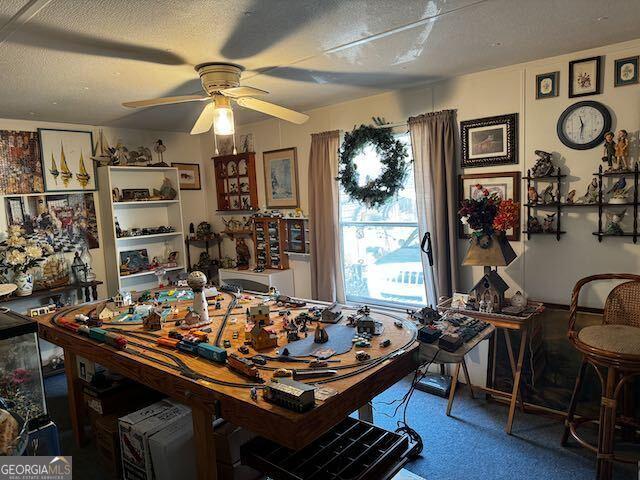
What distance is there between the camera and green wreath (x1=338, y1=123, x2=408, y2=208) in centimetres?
376

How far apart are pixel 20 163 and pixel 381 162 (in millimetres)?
3299

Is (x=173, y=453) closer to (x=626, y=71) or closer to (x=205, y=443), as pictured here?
(x=205, y=443)

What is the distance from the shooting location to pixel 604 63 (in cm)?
280

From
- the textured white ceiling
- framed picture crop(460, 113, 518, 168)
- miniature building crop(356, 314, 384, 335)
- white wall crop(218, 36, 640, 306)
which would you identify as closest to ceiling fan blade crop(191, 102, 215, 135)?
the textured white ceiling

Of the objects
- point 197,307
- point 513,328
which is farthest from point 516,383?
point 197,307

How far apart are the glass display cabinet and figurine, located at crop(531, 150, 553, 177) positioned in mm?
3067

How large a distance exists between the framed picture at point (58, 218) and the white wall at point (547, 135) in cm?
325

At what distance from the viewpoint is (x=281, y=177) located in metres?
4.72

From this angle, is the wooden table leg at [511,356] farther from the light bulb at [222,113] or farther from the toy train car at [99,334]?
the toy train car at [99,334]

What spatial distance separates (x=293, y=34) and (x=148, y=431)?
2187 millimetres

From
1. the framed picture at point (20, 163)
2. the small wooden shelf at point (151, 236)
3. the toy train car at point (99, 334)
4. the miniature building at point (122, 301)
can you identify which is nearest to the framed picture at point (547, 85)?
the toy train car at point (99, 334)

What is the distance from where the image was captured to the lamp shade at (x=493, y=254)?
2.99 meters

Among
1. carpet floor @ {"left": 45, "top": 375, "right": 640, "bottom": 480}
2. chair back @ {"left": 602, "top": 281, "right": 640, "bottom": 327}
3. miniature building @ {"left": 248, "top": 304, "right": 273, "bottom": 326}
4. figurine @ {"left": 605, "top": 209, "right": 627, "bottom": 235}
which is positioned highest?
figurine @ {"left": 605, "top": 209, "right": 627, "bottom": 235}

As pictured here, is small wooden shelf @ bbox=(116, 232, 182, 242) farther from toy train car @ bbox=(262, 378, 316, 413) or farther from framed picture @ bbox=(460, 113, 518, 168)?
toy train car @ bbox=(262, 378, 316, 413)
